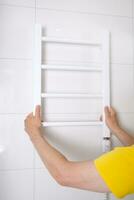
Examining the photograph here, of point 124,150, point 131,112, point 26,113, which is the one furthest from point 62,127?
point 124,150

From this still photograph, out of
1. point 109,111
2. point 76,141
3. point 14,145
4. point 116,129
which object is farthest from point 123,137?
point 14,145

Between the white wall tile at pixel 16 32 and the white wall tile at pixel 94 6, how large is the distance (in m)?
0.12

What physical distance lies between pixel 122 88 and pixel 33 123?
624 millimetres

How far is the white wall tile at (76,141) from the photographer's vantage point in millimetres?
1413

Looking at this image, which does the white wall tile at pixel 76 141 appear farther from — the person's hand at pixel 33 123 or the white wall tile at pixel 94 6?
the white wall tile at pixel 94 6

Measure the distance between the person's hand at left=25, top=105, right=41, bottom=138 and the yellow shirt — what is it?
450mm

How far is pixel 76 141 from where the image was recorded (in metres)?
1.45

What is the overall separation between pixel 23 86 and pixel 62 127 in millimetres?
331

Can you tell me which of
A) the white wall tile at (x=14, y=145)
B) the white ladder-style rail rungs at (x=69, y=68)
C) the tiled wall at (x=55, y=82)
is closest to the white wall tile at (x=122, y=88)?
the tiled wall at (x=55, y=82)

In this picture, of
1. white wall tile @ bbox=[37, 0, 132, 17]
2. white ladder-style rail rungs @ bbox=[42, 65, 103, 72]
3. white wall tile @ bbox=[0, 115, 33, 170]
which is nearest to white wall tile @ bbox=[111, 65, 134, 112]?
white ladder-style rail rungs @ bbox=[42, 65, 103, 72]

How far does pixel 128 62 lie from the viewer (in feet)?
5.12

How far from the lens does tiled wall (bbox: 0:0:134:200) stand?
1.36 meters

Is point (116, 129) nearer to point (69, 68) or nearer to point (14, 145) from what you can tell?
point (69, 68)

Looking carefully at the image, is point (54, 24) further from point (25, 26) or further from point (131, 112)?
point (131, 112)
